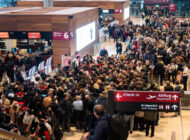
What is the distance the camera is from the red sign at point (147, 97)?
25.5ft

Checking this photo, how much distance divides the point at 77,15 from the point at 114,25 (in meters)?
10.8

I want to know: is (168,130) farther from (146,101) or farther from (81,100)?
(146,101)

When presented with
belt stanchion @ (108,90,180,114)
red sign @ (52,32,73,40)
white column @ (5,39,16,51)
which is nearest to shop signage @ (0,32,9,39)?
white column @ (5,39,16,51)

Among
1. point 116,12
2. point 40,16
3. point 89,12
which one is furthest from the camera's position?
point 116,12

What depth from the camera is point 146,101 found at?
7867 mm

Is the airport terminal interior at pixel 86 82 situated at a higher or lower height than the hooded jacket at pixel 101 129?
lower

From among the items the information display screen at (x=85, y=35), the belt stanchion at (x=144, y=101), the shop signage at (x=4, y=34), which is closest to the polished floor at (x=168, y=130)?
the belt stanchion at (x=144, y=101)

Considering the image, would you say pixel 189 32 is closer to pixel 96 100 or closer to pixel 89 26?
pixel 89 26

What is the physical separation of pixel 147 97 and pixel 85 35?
56.8ft

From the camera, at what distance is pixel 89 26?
Answer: 25.7m

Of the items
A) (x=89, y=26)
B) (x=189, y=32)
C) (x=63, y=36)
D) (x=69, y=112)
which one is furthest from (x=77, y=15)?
(x=69, y=112)

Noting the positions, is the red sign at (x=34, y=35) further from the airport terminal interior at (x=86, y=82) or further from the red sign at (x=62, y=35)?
the red sign at (x=62, y=35)

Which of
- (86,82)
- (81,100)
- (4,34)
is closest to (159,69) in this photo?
(86,82)

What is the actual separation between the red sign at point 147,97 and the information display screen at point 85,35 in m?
14.6
